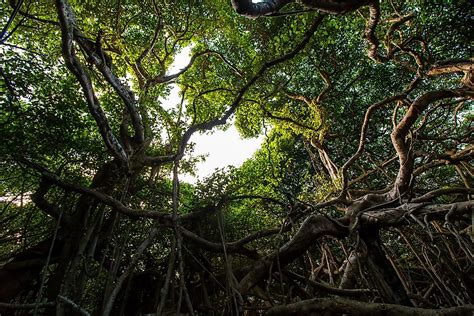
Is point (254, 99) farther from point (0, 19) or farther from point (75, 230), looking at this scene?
point (0, 19)

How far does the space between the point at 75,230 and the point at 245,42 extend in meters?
5.11

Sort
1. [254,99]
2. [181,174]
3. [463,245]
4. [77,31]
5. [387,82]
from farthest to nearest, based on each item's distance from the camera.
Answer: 1. [387,82]
2. [181,174]
3. [254,99]
4. [77,31]
5. [463,245]

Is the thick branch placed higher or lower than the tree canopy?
lower

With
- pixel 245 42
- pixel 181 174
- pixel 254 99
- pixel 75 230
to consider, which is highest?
pixel 245 42

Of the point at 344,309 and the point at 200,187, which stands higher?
the point at 200,187

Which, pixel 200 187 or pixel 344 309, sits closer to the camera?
pixel 344 309

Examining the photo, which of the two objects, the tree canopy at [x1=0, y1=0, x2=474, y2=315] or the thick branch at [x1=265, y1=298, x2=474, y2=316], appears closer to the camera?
the thick branch at [x1=265, y1=298, x2=474, y2=316]

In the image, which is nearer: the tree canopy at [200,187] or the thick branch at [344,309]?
the thick branch at [344,309]

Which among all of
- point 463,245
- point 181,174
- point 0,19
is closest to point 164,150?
point 181,174

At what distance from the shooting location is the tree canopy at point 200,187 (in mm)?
2891

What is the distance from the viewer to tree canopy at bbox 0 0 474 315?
289 cm

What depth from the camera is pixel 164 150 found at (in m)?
5.75

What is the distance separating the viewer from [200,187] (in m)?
4.15

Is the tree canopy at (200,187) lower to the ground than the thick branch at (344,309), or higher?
higher
